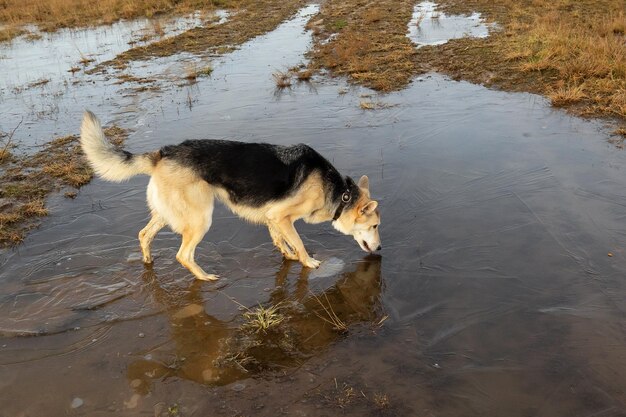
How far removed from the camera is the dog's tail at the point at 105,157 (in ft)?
15.9

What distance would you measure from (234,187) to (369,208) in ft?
5.63

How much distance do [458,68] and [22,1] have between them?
2951cm

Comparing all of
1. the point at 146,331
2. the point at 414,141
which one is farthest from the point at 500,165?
the point at 146,331

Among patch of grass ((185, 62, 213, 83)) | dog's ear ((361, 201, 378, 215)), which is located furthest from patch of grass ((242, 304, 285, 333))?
patch of grass ((185, 62, 213, 83))

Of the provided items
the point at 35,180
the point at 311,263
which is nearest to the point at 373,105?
the point at 311,263

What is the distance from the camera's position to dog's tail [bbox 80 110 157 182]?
4832 mm

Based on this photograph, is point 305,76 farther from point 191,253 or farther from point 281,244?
point 191,253

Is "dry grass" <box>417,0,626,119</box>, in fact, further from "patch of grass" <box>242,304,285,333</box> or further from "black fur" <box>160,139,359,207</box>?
"patch of grass" <box>242,304,285,333</box>

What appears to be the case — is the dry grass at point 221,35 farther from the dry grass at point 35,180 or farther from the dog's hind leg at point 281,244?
the dog's hind leg at point 281,244

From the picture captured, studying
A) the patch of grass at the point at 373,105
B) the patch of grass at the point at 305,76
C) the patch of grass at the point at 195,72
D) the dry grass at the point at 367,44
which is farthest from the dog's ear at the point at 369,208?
the patch of grass at the point at 195,72

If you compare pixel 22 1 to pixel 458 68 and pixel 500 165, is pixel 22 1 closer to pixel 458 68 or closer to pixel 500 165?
pixel 458 68

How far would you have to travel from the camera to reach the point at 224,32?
21.0 metres

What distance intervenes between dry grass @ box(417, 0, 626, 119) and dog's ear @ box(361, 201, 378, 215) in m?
6.65

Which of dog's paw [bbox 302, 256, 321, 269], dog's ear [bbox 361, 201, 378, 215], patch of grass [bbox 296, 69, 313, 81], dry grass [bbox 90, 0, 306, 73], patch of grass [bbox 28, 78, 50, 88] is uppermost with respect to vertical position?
dry grass [bbox 90, 0, 306, 73]
